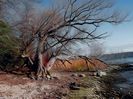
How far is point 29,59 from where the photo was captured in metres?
25.9

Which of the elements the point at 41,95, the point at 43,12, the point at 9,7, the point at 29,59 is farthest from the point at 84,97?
the point at 43,12

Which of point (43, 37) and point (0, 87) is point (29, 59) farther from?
point (0, 87)

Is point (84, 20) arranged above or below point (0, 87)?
above

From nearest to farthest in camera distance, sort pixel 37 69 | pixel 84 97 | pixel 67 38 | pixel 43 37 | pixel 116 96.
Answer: pixel 84 97, pixel 116 96, pixel 37 69, pixel 43 37, pixel 67 38

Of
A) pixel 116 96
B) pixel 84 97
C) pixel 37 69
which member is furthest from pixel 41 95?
pixel 37 69

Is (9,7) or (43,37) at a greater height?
(9,7)

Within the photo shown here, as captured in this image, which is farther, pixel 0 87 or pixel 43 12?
pixel 43 12

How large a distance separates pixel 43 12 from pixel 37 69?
7251mm

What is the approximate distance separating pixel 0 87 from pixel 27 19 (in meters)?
12.0

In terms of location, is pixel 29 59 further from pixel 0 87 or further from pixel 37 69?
pixel 0 87

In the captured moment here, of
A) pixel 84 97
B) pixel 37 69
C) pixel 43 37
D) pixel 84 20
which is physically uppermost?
pixel 84 20

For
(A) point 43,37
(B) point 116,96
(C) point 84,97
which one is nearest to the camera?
(C) point 84,97

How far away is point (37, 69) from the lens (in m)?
24.6

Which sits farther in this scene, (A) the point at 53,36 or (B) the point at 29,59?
(A) the point at 53,36
